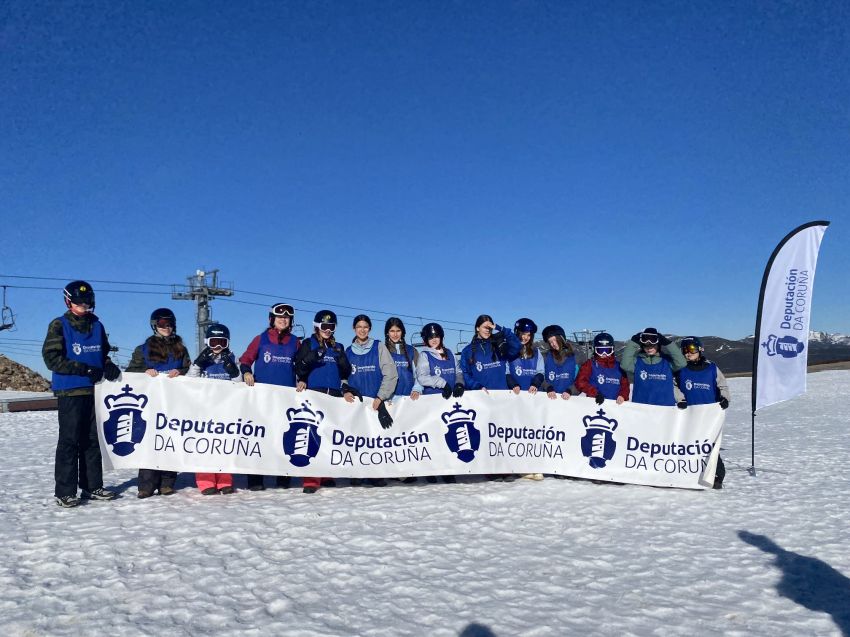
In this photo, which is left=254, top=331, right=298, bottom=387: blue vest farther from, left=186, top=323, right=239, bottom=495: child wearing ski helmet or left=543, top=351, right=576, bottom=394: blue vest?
left=543, top=351, right=576, bottom=394: blue vest

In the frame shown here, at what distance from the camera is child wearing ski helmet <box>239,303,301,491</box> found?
7125mm

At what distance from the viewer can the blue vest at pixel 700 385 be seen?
7.71m

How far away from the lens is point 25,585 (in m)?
4.08

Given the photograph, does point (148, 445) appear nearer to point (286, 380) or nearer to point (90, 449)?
point (90, 449)

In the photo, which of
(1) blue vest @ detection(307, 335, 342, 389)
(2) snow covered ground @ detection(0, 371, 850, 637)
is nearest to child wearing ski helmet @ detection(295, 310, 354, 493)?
(1) blue vest @ detection(307, 335, 342, 389)

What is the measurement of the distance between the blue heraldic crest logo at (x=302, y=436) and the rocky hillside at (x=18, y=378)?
43.6 meters

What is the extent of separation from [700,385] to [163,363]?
22.8ft

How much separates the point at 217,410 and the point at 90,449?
55.3 inches

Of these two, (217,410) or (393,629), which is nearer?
(393,629)

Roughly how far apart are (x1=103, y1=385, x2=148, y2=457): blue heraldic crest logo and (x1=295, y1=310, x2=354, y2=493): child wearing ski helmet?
181 cm

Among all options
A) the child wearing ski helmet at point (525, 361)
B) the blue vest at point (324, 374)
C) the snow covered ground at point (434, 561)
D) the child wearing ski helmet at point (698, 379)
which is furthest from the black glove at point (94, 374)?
the child wearing ski helmet at point (698, 379)

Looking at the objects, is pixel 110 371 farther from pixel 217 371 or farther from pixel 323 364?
pixel 323 364

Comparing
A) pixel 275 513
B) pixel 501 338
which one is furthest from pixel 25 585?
pixel 501 338

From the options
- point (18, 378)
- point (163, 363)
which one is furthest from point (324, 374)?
point (18, 378)
